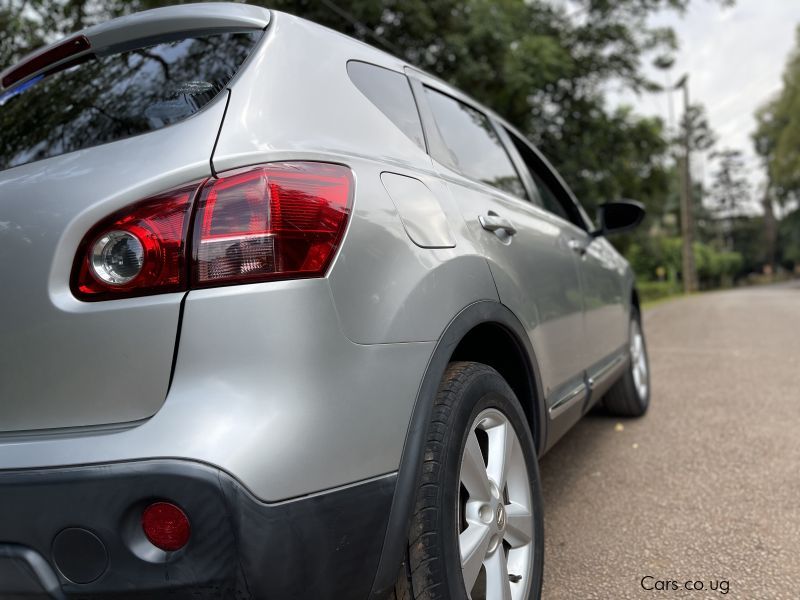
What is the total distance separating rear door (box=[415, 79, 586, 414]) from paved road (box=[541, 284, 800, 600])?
1.85 ft

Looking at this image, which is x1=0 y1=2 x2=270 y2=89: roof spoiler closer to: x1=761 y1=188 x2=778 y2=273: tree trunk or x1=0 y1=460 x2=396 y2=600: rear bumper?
x1=0 y1=460 x2=396 y2=600: rear bumper

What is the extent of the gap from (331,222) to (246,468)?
1.77ft

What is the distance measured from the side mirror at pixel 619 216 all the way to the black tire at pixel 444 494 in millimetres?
2286

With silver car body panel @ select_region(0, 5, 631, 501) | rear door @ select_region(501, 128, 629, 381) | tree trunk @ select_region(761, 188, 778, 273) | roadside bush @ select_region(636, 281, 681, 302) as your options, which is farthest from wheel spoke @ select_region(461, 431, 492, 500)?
tree trunk @ select_region(761, 188, 778, 273)

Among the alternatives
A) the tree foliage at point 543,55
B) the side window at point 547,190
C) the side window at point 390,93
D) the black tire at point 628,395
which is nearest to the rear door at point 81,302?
the side window at point 390,93

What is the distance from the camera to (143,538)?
4.09 feet

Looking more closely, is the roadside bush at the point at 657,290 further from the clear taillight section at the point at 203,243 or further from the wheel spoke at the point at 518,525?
the clear taillight section at the point at 203,243

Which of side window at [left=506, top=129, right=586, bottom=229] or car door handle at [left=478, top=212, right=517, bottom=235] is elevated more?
side window at [left=506, top=129, right=586, bottom=229]

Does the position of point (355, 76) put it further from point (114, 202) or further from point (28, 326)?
point (28, 326)

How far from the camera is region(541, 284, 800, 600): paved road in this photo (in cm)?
238

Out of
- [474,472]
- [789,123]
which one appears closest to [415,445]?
[474,472]

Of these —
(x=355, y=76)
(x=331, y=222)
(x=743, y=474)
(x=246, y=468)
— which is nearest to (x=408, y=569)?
(x=246, y=468)

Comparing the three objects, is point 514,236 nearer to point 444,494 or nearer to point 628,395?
point 444,494

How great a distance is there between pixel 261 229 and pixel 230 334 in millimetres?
227
